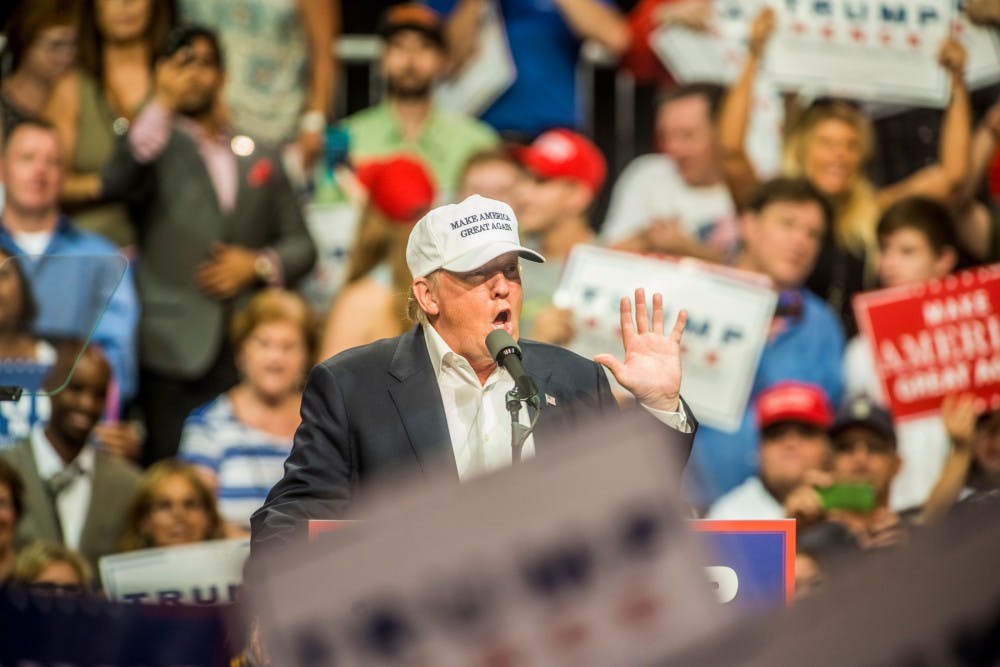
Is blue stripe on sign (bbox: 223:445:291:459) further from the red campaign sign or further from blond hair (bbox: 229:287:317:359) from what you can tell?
the red campaign sign

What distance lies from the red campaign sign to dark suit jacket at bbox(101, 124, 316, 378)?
2.03 m

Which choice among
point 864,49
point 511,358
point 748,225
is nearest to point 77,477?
point 748,225

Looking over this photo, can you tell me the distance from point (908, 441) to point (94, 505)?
2.76 meters

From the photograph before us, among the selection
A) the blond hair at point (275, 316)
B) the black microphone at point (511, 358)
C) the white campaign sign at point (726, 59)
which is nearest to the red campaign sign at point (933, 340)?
the white campaign sign at point (726, 59)

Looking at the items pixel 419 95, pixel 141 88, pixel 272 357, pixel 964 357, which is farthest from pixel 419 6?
pixel 964 357

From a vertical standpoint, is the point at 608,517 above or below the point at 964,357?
above

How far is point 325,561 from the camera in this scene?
1562mm

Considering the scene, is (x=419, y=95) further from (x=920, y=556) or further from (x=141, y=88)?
(x=920, y=556)

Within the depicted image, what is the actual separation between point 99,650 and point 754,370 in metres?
3.92

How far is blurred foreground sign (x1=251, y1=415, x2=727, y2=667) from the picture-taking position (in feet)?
4.97

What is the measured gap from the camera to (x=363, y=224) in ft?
18.5

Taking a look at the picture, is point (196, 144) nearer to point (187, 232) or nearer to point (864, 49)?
point (187, 232)

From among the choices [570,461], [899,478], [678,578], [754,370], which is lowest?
[899,478]

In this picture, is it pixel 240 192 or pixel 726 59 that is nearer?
pixel 240 192
